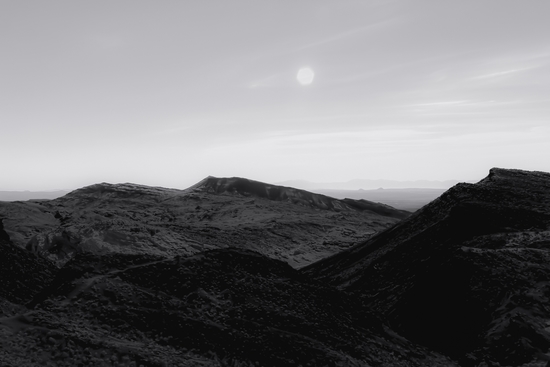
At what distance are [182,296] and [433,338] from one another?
5.87 m

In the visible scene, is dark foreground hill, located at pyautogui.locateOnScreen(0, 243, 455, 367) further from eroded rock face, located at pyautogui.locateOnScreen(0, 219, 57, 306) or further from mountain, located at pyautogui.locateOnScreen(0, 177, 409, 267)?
mountain, located at pyautogui.locateOnScreen(0, 177, 409, 267)

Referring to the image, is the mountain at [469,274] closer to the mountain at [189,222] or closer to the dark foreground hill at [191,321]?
the dark foreground hill at [191,321]

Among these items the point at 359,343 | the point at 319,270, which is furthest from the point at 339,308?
the point at 319,270

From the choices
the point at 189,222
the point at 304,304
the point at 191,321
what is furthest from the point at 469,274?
the point at 189,222

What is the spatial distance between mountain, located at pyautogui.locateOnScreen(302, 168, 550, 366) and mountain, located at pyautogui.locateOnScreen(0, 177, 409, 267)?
9.30 metres

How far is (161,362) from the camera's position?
6305 millimetres

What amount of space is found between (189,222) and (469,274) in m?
33.1

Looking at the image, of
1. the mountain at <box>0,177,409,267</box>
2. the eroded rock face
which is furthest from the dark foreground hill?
the mountain at <box>0,177,409,267</box>

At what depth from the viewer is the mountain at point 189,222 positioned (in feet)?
68.4

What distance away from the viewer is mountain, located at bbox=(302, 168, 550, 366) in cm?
876

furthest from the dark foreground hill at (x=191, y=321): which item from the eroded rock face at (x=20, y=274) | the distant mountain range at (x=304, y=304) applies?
the eroded rock face at (x=20, y=274)

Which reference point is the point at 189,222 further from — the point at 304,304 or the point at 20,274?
the point at 304,304

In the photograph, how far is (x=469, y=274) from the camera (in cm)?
1089

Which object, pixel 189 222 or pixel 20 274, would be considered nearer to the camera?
pixel 20 274
